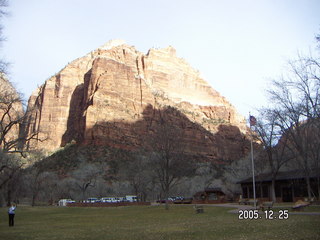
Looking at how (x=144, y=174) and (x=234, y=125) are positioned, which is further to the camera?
(x=234, y=125)

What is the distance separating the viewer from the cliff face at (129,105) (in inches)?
4377

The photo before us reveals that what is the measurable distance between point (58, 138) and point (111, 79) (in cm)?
2889

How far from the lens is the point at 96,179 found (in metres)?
84.6

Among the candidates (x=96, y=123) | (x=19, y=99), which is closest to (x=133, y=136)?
(x=96, y=123)

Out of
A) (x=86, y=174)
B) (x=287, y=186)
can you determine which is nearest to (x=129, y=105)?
(x=86, y=174)

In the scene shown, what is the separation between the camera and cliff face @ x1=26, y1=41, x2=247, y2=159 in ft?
365

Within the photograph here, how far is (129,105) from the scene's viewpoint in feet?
390

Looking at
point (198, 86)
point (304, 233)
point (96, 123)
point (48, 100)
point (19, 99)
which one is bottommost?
point (304, 233)

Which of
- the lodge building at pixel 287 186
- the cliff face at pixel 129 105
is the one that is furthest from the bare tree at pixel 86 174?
the lodge building at pixel 287 186

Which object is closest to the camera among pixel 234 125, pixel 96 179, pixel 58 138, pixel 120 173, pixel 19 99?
pixel 19 99

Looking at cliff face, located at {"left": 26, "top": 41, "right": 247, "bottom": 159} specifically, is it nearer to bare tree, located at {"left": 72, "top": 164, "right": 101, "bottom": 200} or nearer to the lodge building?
bare tree, located at {"left": 72, "top": 164, "right": 101, "bottom": 200}

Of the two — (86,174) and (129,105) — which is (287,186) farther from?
(129,105)

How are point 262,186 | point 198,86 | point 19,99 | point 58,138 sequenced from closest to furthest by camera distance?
point 19,99
point 262,186
point 58,138
point 198,86

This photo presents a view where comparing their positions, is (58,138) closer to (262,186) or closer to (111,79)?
(111,79)
